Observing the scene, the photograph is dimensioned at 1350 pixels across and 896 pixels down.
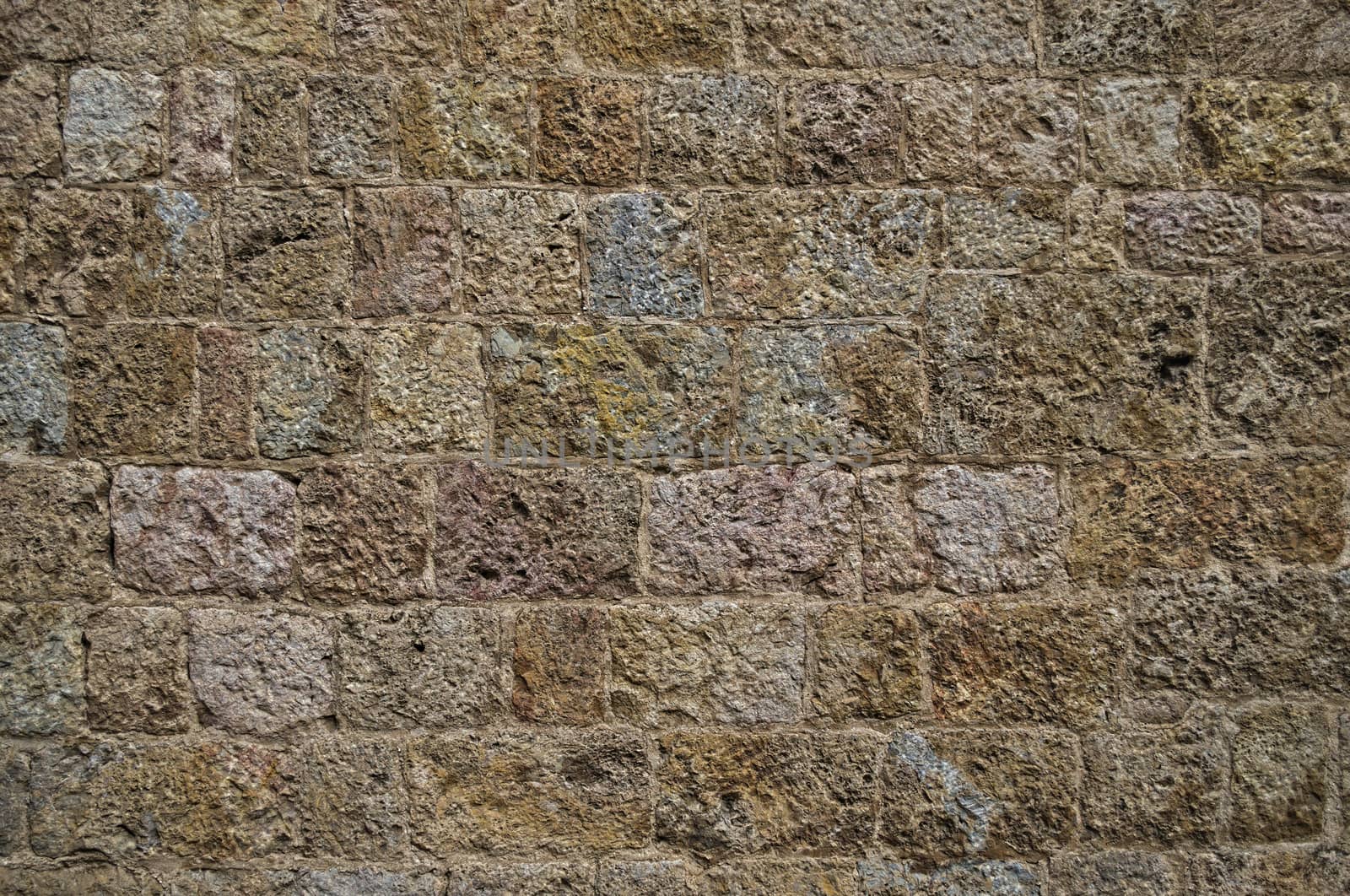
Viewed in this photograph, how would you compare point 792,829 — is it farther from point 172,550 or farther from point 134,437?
point 134,437

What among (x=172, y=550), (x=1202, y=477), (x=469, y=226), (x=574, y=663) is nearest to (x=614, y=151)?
(x=469, y=226)

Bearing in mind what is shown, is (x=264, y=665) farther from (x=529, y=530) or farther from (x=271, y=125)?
(x=271, y=125)

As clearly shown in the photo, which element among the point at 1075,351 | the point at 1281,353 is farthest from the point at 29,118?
the point at 1281,353

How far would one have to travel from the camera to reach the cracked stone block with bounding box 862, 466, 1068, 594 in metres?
2.71

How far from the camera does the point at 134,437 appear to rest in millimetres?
2676

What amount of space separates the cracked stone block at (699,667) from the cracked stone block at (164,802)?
994 mm

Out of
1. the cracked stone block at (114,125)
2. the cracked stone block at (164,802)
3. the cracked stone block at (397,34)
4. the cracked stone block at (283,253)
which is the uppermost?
the cracked stone block at (397,34)

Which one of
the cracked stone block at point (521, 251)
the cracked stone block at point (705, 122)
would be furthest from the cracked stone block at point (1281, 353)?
the cracked stone block at point (521, 251)

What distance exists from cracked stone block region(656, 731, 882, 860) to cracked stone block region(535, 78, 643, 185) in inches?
63.3

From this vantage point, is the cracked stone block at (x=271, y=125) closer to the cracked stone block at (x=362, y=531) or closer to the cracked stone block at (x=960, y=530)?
the cracked stone block at (x=362, y=531)

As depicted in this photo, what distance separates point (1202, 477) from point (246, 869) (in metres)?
2.88

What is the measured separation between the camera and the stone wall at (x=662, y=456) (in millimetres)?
2676

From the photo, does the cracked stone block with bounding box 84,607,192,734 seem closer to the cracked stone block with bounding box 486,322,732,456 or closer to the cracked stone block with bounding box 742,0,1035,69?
the cracked stone block with bounding box 486,322,732,456

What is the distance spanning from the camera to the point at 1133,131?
107 inches
